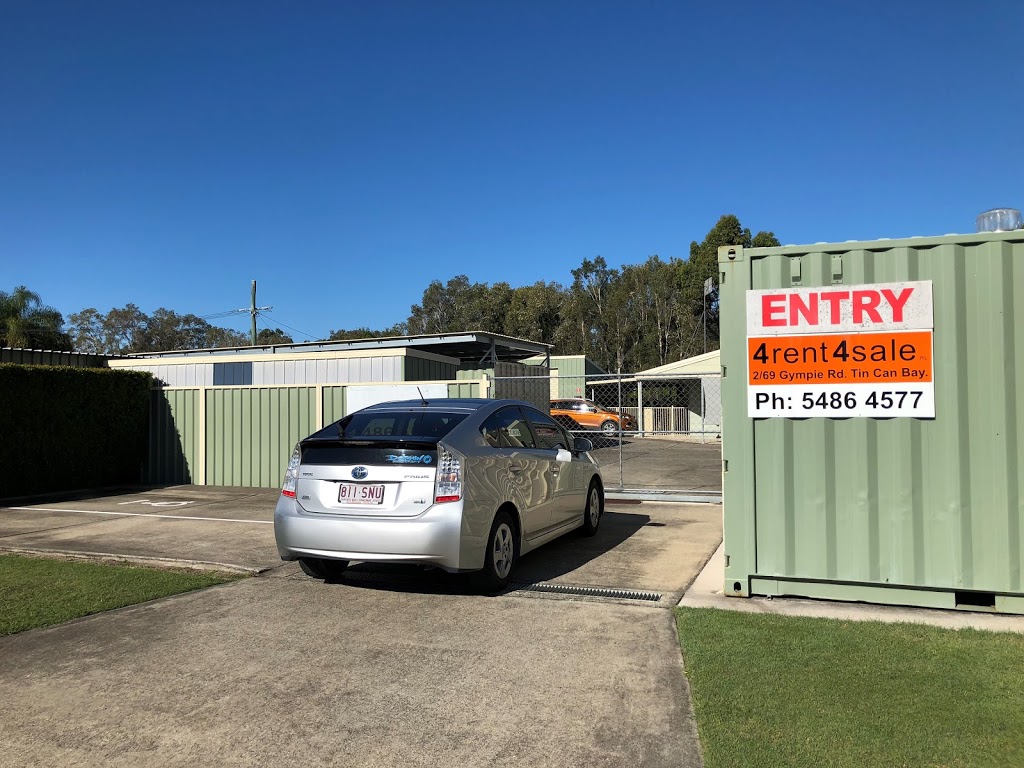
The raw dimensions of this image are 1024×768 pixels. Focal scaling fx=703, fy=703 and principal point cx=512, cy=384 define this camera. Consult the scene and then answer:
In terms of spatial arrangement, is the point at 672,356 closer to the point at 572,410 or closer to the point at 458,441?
the point at 572,410

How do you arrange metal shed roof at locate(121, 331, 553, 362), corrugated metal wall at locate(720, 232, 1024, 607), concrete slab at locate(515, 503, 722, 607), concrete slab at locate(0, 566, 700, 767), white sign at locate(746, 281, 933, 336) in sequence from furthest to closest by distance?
1. metal shed roof at locate(121, 331, 553, 362)
2. concrete slab at locate(515, 503, 722, 607)
3. white sign at locate(746, 281, 933, 336)
4. corrugated metal wall at locate(720, 232, 1024, 607)
5. concrete slab at locate(0, 566, 700, 767)

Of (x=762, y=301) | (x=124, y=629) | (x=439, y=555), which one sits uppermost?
(x=762, y=301)

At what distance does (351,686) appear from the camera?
4.00m

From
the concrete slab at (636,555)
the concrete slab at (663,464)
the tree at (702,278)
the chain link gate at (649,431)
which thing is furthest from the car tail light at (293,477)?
the tree at (702,278)

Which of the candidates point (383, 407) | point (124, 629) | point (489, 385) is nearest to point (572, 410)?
point (489, 385)

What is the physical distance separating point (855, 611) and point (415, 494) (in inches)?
134

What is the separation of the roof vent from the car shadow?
4.46m

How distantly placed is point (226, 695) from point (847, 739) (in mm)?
3180

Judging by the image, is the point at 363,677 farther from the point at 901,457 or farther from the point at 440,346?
the point at 440,346

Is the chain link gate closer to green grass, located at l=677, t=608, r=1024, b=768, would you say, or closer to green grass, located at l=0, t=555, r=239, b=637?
green grass, located at l=677, t=608, r=1024, b=768

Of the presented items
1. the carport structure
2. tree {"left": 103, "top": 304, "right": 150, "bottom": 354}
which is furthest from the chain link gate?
tree {"left": 103, "top": 304, "right": 150, "bottom": 354}

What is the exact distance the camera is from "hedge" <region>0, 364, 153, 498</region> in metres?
13.1

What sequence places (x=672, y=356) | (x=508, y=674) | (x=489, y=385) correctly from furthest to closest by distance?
(x=672, y=356)
(x=489, y=385)
(x=508, y=674)

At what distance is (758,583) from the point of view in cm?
556
